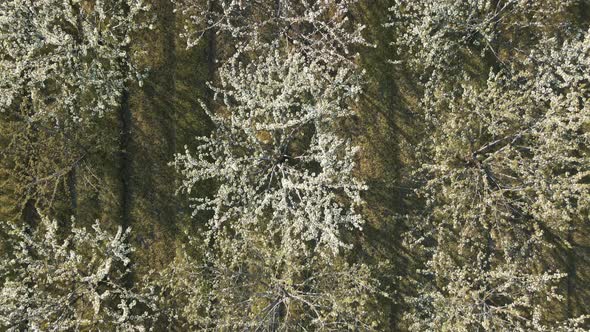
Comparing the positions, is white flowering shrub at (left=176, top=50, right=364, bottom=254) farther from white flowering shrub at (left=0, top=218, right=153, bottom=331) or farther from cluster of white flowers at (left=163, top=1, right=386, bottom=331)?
white flowering shrub at (left=0, top=218, right=153, bottom=331)

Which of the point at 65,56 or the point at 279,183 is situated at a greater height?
the point at 65,56

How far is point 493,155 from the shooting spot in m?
8.74

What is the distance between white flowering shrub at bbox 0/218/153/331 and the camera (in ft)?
29.7

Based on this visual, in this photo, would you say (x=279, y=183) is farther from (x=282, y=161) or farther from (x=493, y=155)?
(x=493, y=155)

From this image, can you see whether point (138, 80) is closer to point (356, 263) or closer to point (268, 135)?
point (268, 135)

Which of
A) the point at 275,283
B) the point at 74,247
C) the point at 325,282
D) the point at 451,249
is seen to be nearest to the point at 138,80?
the point at 74,247

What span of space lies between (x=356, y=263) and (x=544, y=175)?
432 centimetres

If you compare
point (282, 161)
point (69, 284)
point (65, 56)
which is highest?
point (65, 56)

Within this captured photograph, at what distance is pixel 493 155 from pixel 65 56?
911 cm

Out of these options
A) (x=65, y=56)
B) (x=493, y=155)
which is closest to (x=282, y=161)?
(x=493, y=155)

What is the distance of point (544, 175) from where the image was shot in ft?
27.7

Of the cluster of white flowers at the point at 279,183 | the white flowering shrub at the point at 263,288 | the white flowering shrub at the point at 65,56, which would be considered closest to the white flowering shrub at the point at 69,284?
the white flowering shrub at the point at 263,288

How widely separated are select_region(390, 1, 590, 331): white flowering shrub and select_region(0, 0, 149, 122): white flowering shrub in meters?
6.22

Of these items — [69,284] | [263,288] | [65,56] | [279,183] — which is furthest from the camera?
[69,284]
